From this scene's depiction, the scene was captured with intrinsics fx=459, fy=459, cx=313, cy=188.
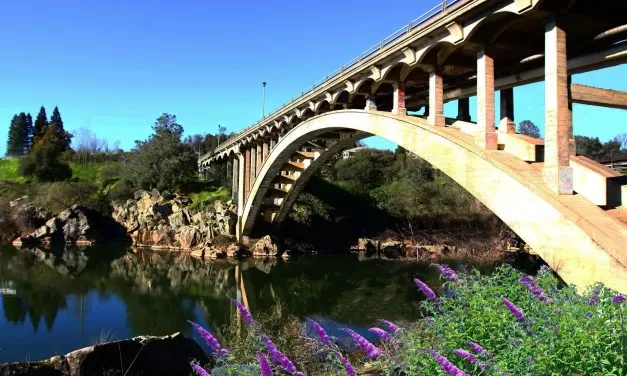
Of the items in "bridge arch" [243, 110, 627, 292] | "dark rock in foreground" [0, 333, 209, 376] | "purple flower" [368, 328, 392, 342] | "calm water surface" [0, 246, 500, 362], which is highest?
"bridge arch" [243, 110, 627, 292]

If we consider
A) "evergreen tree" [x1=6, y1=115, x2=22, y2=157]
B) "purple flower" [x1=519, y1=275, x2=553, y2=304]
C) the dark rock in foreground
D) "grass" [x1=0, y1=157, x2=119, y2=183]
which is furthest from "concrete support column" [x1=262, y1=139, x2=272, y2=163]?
"evergreen tree" [x1=6, y1=115, x2=22, y2=157]

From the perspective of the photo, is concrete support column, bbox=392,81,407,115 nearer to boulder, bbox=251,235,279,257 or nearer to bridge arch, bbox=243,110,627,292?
bridge arch, bbox=243,110,627,292

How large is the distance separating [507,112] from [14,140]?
7442cm

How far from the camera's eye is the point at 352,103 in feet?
56.3

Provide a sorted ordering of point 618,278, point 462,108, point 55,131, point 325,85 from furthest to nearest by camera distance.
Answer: point 55,131 → point 325,85 → point 462,108 → point 618,278

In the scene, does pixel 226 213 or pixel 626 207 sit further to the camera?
pixel 226 213

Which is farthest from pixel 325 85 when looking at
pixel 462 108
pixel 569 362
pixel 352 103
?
pixel 569 362

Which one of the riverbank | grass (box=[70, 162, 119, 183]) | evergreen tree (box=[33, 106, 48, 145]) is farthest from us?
evergreen tree (box=[33, 106, 48, 145])

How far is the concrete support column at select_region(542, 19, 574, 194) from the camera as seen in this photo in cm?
738

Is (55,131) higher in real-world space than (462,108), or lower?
higher

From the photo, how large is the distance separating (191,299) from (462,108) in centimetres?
1269

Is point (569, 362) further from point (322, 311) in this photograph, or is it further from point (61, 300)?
point (61, 300)

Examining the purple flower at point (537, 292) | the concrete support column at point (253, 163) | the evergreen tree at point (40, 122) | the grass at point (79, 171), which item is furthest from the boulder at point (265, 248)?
the evergreen tree at point (40, 122)

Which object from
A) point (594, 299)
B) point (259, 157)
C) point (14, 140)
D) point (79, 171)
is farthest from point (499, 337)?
point (14, 140)
